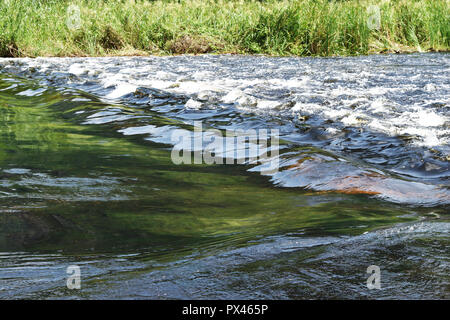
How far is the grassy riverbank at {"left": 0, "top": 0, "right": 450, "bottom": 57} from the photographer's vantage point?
417 inches

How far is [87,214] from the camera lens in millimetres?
1904

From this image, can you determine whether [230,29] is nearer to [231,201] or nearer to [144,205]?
[231,201]

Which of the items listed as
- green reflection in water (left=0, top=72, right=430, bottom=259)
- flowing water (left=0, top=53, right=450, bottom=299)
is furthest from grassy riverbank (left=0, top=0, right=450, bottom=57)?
green reflection in water (left=0, top=72, right=430, bottom=259)

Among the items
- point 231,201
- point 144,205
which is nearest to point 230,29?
point 231,201

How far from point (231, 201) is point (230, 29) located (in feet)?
34.8

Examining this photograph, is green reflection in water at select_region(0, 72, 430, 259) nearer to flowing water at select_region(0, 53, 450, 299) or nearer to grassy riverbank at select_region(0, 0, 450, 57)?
flowing water at select_region(0, 53, 450, 299)

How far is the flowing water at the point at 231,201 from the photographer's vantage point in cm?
133

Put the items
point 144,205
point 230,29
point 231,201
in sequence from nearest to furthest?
point 144,205 → point 231,201 → point 230,29

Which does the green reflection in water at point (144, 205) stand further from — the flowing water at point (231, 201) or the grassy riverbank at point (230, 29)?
the grassy riverbank at point (230, 29)

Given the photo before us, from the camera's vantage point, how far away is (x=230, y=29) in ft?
40.2

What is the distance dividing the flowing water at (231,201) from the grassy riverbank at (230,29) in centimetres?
610

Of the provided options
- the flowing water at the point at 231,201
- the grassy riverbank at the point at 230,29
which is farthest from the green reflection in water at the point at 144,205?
the grassy riverbank at the point at 230,29

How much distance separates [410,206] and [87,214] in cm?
124
